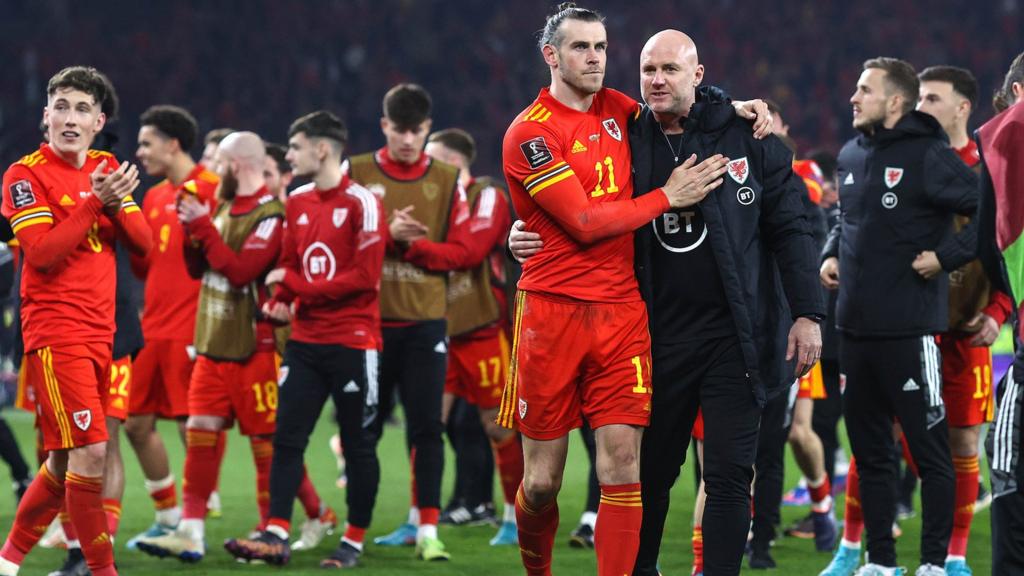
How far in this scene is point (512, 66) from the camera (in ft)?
78.3

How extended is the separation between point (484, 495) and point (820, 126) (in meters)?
15.6

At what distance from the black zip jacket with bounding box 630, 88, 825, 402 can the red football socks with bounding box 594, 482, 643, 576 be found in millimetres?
580

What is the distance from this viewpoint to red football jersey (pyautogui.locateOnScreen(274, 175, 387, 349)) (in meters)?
6.62

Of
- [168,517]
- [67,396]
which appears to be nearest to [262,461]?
[168,517]

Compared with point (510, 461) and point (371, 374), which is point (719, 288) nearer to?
point (371, 374)

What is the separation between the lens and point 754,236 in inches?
187

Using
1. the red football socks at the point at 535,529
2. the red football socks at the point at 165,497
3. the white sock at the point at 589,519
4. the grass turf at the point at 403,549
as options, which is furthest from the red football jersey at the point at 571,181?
the red football socks at the point at 165,497

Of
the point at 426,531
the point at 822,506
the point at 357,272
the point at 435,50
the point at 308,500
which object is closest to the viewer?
the point at 357,272

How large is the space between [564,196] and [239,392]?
312 cm

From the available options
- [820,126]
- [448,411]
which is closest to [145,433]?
[448,411]

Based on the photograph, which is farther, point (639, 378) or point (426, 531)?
point (426, 531)

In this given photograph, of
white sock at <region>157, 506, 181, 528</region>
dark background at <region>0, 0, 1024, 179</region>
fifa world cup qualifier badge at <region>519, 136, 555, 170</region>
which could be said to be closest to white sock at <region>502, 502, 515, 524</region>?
white sock at <region>157, 506, 181, 528</region>

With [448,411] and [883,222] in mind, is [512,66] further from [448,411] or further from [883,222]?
[883,222]

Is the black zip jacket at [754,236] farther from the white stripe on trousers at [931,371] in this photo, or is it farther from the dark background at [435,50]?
the dark background at [435,50]
